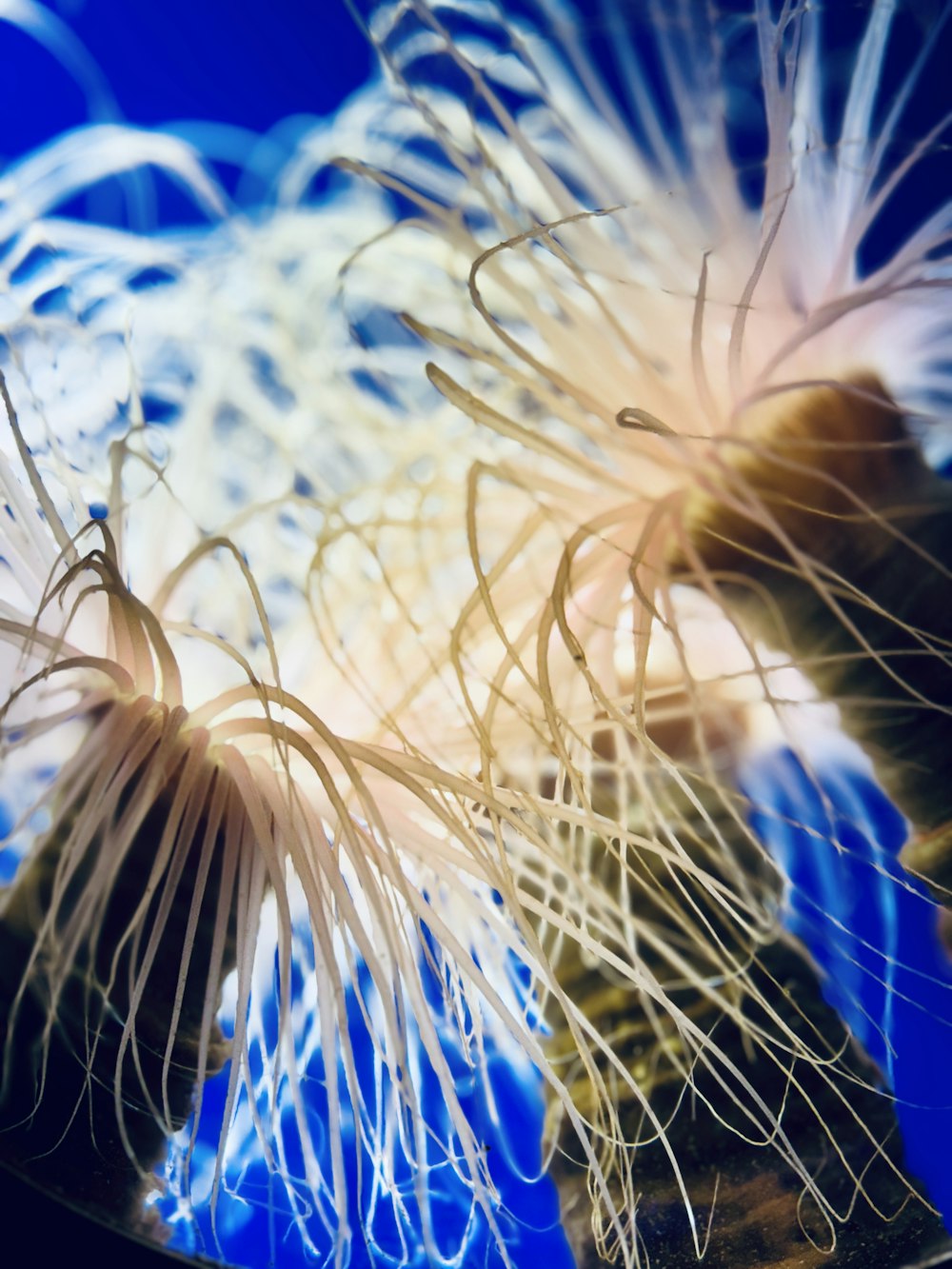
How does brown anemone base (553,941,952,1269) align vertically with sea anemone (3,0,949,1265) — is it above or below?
below

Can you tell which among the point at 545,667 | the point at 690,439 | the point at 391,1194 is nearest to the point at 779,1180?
the point at 391,1194

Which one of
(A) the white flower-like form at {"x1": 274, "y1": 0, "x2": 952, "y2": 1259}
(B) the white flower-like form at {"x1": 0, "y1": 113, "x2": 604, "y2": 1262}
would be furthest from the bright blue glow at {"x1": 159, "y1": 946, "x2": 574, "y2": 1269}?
(A) the white flower-like form at {"x1": 274, "y1": 0, "x2": 952, "y2": 1259}

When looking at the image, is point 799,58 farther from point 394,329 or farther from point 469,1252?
point 469,1252

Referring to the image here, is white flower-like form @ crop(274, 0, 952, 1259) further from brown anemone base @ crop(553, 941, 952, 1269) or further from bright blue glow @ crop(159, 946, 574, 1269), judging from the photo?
bright blue glow @ crop(159, 946, 574, 1269)

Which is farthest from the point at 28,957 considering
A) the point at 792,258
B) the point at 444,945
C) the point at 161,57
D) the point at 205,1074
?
the point at 161,57

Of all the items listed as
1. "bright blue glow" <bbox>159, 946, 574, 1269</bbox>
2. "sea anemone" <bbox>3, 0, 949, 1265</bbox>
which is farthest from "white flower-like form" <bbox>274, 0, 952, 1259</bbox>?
"bright blue glow" <bbox>159, 946, 574, 1269</bbox>

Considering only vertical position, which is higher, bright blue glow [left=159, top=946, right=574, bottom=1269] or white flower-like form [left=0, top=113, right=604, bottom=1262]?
white flower-like form [left=0, top=113, right=604, bottom=1262]

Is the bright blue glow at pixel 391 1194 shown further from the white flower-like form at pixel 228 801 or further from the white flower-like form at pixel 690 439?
the white flower-like form at pixel 690 439

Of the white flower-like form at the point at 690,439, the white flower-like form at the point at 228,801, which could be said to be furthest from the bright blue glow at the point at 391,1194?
the white flower-like form at the point at 690,439

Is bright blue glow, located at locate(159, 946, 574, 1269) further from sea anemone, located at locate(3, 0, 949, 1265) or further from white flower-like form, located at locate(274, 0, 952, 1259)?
white flower-like form, located at locate(274, 0, 952, 1259)

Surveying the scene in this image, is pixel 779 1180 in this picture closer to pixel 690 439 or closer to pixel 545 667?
pixel 545 667
